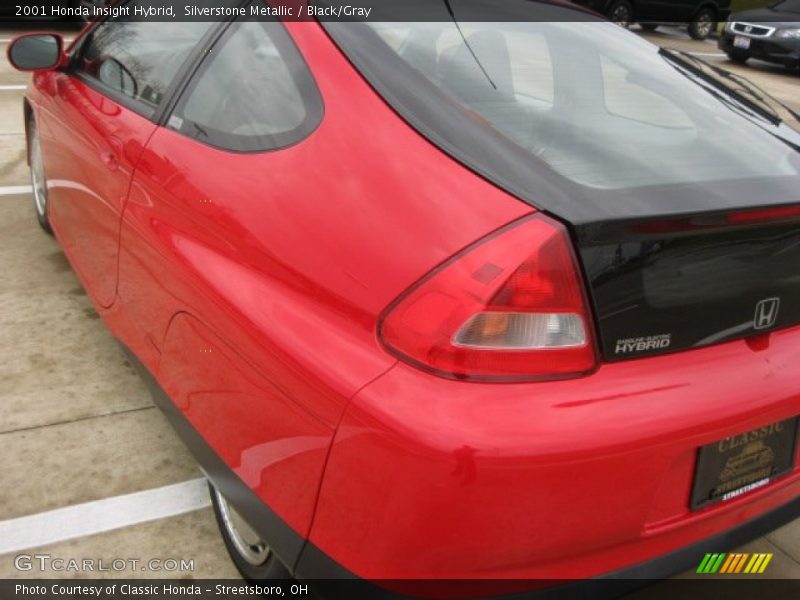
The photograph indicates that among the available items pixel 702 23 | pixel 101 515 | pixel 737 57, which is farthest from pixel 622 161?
pixel 702 23

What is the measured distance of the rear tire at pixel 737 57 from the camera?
46.6 feet

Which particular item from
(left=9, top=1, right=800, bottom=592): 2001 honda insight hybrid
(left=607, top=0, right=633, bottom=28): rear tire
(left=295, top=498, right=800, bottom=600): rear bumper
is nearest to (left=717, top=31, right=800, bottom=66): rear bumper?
(left=607, top=0, right=633, bottom=28): rear tire

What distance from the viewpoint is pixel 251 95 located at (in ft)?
6.56

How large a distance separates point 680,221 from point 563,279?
0.85 ft

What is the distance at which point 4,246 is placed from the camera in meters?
4.06

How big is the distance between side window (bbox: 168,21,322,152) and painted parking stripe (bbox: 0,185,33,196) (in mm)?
3201

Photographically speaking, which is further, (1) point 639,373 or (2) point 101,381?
(2) point 101,381

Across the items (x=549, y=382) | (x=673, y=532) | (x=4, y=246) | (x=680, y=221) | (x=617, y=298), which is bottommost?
(x=4, y=246)

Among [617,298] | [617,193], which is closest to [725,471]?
[617,298]

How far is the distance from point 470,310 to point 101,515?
1461mm

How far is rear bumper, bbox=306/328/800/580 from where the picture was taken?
1354mm

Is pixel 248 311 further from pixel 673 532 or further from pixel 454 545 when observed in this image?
pixel 673 532

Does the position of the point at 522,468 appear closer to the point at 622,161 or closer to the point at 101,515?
the point at 622,161

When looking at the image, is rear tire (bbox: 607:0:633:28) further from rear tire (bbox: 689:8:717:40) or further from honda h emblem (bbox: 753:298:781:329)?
honda h emblem (bbox: 753:298:781:329)
